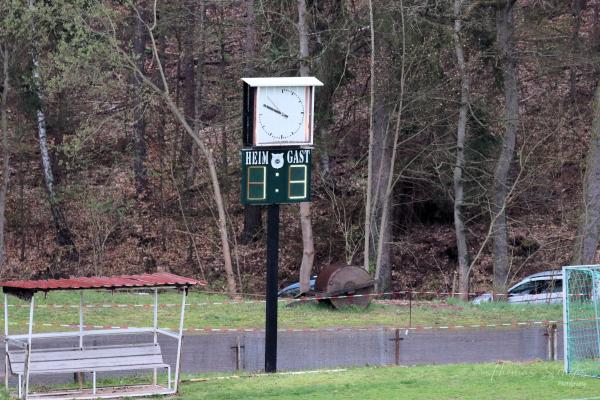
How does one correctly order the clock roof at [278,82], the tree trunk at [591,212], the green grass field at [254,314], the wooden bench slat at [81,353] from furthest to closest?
1. the tree trunk at [591,212]
2. the green grass field at [254,314]
3. the clock roof at [278,82]
4. the wooden bench slat at [81,353]

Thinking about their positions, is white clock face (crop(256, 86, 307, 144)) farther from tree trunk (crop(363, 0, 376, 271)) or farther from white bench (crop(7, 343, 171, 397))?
tree trunk (crop(363, 0, 376, 271))

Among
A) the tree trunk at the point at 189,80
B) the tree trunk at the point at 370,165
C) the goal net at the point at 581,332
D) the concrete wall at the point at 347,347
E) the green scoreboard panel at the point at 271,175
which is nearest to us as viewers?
the goal net at the point at 581,332

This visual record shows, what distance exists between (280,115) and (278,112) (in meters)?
0.06

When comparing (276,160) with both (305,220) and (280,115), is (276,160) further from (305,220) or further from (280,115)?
(305,220)

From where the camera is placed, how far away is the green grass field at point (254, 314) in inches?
Answer: 909

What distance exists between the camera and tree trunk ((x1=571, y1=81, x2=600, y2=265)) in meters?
31.5

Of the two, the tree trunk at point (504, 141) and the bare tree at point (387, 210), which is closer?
the bare tree at point (387, 210)

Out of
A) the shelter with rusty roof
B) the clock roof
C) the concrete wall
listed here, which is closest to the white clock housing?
the clock roof

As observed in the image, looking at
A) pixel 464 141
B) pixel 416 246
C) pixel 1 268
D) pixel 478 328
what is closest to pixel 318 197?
pixel 416 246

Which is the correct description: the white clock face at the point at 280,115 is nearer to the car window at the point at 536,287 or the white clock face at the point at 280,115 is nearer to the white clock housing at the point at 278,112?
the white clock housing at the point at 278,112

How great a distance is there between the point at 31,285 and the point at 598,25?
30.7 metres

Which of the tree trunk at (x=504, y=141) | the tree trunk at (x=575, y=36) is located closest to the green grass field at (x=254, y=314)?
the tree trunk at (x=504, y=141)

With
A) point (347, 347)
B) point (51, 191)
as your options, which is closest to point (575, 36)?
point (51, 191)

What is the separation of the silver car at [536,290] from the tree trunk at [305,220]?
4944 millimetres
